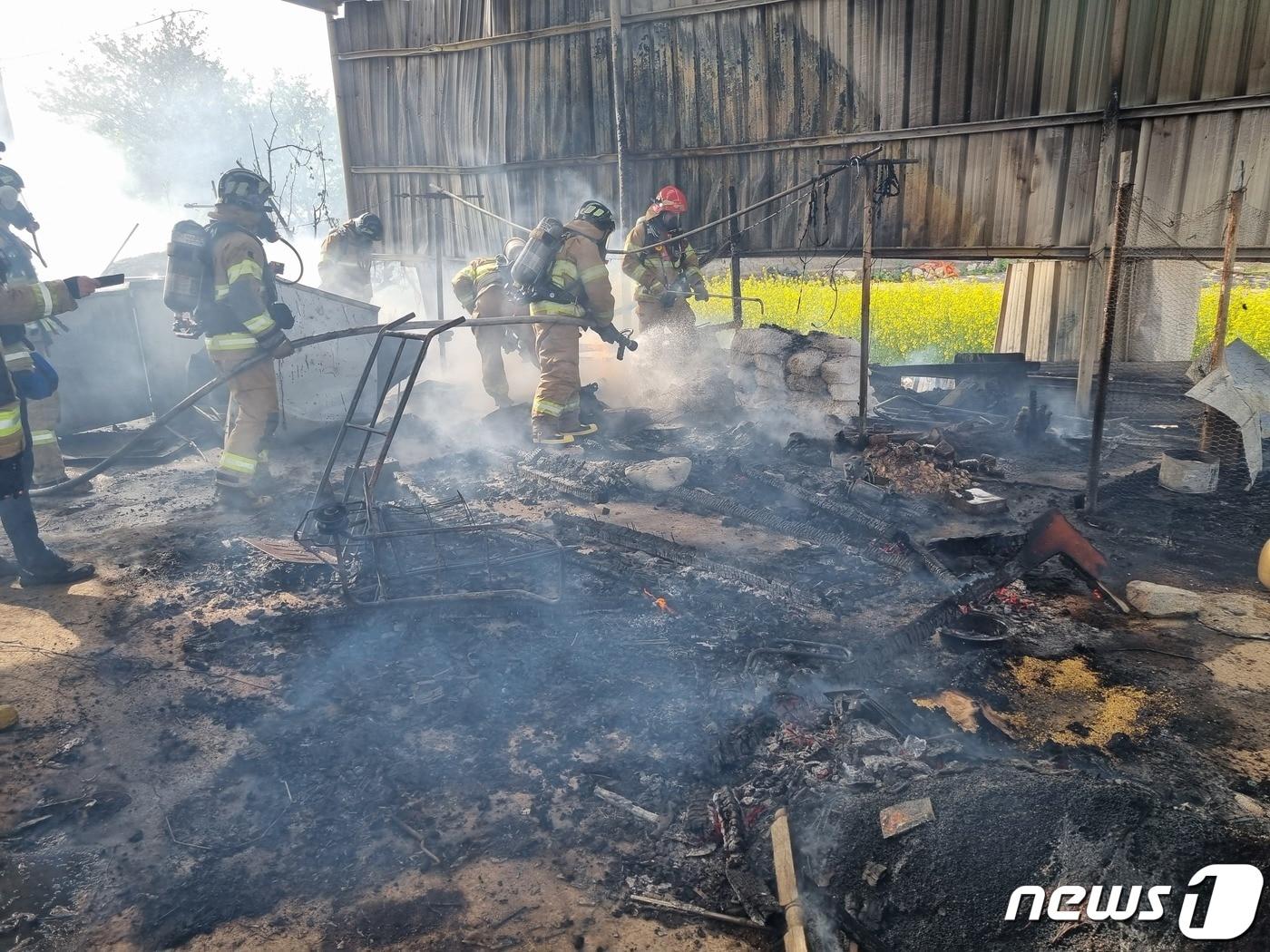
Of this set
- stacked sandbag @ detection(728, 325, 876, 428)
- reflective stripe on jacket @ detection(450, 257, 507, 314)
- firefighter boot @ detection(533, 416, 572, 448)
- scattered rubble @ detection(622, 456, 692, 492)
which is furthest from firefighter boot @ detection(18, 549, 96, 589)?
stacked sandbag @ detection(728, 325, 876, 428)

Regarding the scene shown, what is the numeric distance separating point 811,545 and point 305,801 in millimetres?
3801

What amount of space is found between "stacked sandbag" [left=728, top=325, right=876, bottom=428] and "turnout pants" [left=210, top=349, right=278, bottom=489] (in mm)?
4842

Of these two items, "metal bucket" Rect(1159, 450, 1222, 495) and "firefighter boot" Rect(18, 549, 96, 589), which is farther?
"metal bucket" Rect(1159, 450, 1222, 495)

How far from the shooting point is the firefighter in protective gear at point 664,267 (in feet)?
31.2

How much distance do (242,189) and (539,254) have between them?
2557mm

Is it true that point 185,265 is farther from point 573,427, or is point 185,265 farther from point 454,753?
point 454,753

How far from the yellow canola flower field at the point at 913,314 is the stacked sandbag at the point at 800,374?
1610 millimetres

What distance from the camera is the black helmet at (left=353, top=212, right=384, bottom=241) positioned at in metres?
10.3

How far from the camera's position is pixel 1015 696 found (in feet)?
13.6

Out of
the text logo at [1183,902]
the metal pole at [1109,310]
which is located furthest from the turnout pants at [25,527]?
the metal pole at [1109,310]

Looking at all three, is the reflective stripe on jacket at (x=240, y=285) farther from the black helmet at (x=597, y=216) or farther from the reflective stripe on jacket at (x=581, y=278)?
the black helmet at (x=597, y=216)

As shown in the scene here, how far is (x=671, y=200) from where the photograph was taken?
9516mm

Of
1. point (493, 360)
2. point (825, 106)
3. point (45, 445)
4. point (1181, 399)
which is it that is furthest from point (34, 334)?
point (1181, 399)

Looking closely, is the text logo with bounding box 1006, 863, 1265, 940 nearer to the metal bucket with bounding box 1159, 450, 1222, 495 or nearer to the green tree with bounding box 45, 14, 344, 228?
the metal bucket with bounding box 1159, 450, 1222, 495
